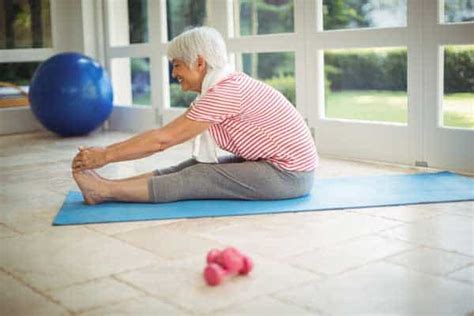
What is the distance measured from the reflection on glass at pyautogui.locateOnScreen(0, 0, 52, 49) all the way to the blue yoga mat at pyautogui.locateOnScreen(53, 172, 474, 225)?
3404 millimetres

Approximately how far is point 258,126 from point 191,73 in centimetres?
38

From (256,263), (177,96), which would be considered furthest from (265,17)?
(256,263)

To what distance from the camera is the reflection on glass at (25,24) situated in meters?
6.51

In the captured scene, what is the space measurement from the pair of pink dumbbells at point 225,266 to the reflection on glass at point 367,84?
7.11 ft

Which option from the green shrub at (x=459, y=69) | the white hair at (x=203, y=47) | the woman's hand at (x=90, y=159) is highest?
the white hair at (x=203, y=47)

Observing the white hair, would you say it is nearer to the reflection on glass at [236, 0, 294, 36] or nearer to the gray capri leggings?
the gray capri leggings

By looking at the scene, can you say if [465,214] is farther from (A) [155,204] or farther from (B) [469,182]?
(A) [155,204]

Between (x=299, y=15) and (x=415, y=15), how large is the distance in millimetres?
878

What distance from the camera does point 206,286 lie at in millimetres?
2182

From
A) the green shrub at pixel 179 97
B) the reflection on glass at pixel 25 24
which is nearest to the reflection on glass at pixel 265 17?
the green shrub at pixel 179 97

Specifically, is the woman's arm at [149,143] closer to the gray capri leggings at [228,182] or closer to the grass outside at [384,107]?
the gray capri leggings at [228,182]

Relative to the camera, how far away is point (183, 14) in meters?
5.74

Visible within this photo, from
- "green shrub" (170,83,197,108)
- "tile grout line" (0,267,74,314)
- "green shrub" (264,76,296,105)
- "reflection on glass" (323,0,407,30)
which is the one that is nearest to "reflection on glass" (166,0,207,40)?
"green shrub" (170,83,197,108)

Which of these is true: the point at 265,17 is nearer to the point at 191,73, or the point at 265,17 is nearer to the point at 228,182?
the point at 191,73
